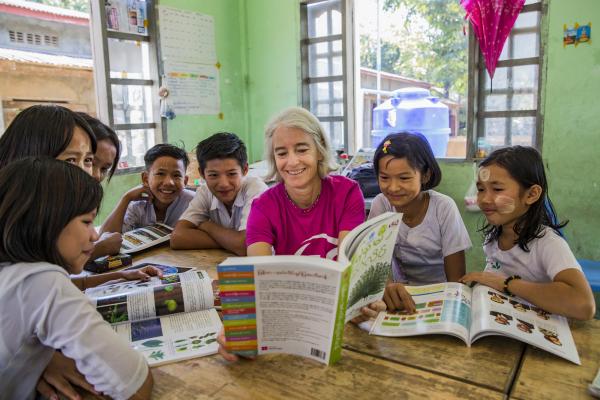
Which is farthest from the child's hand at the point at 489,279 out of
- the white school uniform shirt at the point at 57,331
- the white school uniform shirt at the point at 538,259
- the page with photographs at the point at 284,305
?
the white school uniform shirt at the point at 57,331

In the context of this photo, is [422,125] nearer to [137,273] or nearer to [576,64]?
[576,64]

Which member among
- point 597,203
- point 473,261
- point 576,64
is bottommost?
point 473,261

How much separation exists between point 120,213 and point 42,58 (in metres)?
3.49

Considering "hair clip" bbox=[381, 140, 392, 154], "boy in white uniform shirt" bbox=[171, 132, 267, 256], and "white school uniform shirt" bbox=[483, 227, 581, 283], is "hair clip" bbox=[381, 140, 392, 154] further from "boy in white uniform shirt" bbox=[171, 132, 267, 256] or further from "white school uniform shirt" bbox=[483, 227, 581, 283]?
"boy in white uniform shirt" bbox=[171, 132, 267, 256]

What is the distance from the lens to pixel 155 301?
1.17 m

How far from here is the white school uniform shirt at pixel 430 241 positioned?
5.32 ft

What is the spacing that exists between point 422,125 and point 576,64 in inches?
45.3

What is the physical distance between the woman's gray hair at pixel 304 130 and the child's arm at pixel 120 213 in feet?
3.00

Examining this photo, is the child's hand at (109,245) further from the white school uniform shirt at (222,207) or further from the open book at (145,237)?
the white school uniform shirt at (222,207)

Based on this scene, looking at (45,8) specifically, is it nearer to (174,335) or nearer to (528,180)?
(174,335)

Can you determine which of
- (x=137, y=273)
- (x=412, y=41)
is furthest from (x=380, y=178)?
(x=412, y=41)

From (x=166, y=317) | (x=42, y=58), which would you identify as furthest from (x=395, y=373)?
(x=42, y=58)

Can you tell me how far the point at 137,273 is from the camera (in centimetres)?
143

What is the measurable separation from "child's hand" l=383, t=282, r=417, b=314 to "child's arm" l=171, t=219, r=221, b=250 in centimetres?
99
